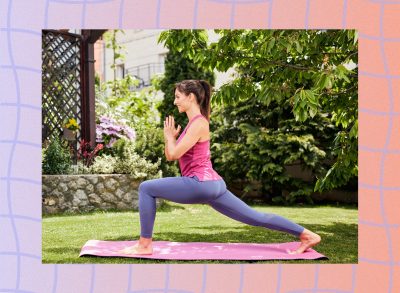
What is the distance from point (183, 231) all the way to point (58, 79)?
3.52 meters

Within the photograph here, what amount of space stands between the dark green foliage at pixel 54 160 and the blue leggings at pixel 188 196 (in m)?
3.74

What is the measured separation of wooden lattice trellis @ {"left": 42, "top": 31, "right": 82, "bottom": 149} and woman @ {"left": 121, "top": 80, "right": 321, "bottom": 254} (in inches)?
170

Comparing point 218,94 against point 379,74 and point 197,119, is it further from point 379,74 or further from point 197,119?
point 379,74

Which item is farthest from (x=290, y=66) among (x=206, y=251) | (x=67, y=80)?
(x=67, y=80)

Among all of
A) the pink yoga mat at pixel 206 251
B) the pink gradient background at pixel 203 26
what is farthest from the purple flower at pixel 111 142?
the pink gradient background at pixel 203 26

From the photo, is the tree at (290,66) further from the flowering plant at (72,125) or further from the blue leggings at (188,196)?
the flowering plant at (72,125)

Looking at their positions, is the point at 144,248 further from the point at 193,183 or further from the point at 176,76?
the point at 176,76

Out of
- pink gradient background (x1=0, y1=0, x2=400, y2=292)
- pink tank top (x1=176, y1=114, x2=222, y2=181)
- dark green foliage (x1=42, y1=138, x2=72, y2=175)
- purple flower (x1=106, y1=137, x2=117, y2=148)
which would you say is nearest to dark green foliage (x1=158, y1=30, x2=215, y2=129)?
purple flower (x1=106, y1=137, x2=117, y2=148)

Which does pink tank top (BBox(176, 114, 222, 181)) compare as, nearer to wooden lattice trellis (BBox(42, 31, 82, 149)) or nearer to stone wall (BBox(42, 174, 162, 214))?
stone wall (BBox(42, 174, 162, 214))

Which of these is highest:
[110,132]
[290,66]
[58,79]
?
[58,79]

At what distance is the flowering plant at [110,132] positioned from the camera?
856cm

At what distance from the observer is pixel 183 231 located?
5.75 metres

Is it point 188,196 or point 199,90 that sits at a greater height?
point 199,90

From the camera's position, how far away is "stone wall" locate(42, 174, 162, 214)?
289 inches
